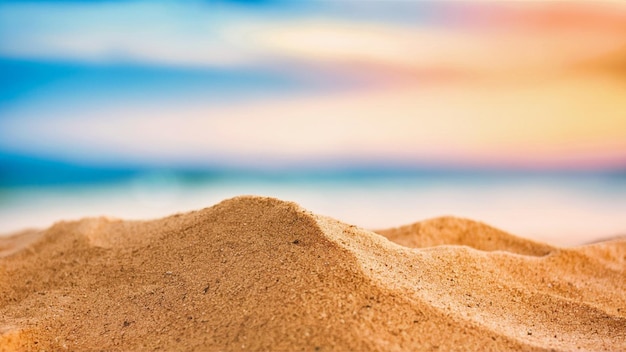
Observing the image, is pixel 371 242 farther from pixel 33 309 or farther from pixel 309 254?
pixel 33 309

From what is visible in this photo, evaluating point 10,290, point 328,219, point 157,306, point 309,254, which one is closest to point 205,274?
point 157,306

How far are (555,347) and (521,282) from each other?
4.40ft

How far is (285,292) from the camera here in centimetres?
308

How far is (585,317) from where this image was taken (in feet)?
12.9

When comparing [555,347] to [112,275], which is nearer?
[555,347]


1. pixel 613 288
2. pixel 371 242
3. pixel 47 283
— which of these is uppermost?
pixel 371 242

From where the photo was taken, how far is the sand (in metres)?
2.94

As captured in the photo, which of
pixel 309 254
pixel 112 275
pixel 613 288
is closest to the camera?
pixel 309 254

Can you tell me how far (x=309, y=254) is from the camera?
3430 millimetres

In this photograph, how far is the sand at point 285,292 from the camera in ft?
9.64

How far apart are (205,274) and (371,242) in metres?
1.13

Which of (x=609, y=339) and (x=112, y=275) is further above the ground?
(x=112, y=275)

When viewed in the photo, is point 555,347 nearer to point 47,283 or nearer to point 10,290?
point 47,283

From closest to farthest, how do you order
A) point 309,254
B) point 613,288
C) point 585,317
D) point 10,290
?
point 309,254 → point 585,317 → point 10,290 → point 613,288
